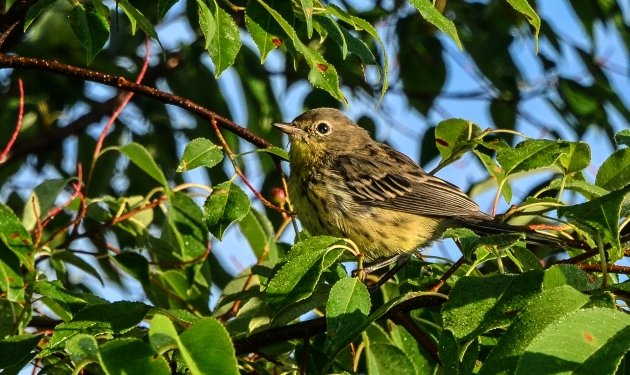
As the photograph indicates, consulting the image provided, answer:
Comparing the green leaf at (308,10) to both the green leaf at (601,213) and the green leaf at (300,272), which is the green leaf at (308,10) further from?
the green leaf at (601,213)

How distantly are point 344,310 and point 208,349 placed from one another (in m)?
0.60

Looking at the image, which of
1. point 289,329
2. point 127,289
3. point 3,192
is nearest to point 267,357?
point 289,329

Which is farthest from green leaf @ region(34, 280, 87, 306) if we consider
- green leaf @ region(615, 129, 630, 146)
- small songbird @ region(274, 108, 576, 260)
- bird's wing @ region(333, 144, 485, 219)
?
bird's wing @ region(333, 144, 485, 219)

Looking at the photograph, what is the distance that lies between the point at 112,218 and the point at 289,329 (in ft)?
4.64

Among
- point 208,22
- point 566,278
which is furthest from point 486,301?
point 208,22

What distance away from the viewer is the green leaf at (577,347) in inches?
91.7

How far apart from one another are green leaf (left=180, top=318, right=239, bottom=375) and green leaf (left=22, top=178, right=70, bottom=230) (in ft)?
7.18

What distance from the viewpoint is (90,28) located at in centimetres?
377

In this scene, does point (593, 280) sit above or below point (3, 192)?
below

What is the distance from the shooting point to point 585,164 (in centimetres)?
386

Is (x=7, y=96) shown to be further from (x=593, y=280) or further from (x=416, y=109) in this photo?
(x=593, y=280)

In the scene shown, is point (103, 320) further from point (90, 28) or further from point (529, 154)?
point (529, 154)

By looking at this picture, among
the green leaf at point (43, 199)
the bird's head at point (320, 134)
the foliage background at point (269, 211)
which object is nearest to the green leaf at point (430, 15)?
the foliage background at point (269, 211)

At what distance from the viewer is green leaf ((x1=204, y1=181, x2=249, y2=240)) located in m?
3.75
